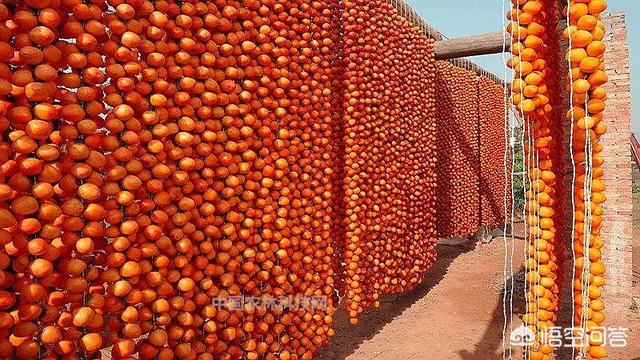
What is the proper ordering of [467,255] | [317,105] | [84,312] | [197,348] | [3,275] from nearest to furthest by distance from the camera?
[3,275] < [84,312] < [197,348] < [317,105] < [467,255]

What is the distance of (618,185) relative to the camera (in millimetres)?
4422

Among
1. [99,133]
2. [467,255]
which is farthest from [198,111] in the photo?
[467,255]

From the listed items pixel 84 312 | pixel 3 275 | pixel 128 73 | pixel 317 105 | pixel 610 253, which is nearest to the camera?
pixel 3 275

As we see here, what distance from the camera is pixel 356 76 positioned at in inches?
161

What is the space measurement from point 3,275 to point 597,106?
2670 mm

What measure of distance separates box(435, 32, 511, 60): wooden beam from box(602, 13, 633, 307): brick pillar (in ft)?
5.14

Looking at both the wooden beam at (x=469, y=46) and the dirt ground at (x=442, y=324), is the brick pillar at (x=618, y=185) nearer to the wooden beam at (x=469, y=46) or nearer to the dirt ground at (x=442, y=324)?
the dirt ground at (x=442, y=324)

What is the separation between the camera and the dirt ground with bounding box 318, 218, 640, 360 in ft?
15.2

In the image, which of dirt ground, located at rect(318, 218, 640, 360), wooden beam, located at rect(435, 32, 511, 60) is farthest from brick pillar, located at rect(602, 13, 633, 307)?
wooden beam, located at rect(435, 32, 511, 60)

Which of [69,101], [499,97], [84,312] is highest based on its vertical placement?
[499,97]

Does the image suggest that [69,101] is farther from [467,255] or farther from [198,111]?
[467,255]

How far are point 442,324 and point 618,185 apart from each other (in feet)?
9.35

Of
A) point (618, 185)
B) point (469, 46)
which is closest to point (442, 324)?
point (618, 185)

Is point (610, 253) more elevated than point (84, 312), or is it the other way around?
point (84, 312)
